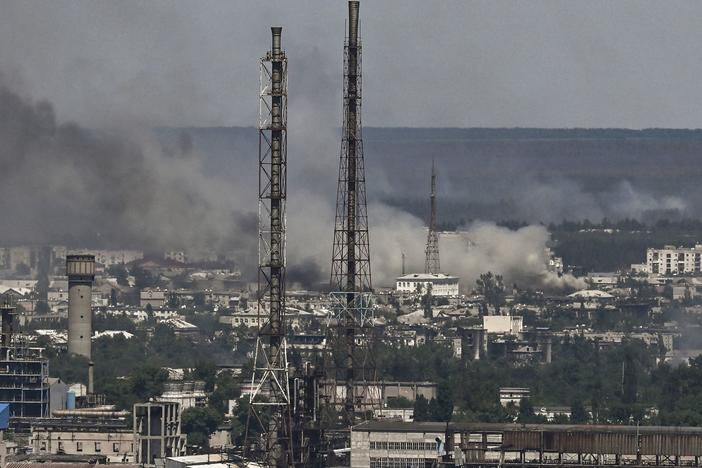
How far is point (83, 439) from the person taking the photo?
86.8 m

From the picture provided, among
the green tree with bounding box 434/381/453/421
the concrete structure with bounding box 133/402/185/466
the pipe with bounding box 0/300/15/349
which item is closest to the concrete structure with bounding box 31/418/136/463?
the concrete structure with bounding box 133/402/185/466

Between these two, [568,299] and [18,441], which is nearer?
[18,441]

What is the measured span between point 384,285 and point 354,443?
113594mm

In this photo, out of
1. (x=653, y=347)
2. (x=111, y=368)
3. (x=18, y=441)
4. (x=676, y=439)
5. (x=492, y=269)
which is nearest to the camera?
(x=676, y=439)

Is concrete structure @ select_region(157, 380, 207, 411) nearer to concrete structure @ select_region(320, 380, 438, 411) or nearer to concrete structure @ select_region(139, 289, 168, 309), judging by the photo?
concrete structure @ select_region(320, 380, 438, 411)

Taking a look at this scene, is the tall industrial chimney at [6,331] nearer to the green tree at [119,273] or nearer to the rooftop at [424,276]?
the green tree at [119,273]

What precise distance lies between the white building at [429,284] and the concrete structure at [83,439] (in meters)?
96.5

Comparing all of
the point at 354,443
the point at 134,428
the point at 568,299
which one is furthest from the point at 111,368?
the point at 568,299

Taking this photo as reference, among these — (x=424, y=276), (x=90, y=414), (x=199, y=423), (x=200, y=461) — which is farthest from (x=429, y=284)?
(x=200, y=461)

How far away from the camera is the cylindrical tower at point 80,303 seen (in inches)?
5172

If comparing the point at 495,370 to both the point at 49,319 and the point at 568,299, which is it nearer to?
the point at 49,319

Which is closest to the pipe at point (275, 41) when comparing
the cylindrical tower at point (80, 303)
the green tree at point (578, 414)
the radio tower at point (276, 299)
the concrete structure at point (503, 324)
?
the radio tower at point (276, 299)

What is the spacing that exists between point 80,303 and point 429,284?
55.2 m

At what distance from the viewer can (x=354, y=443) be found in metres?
74.3
